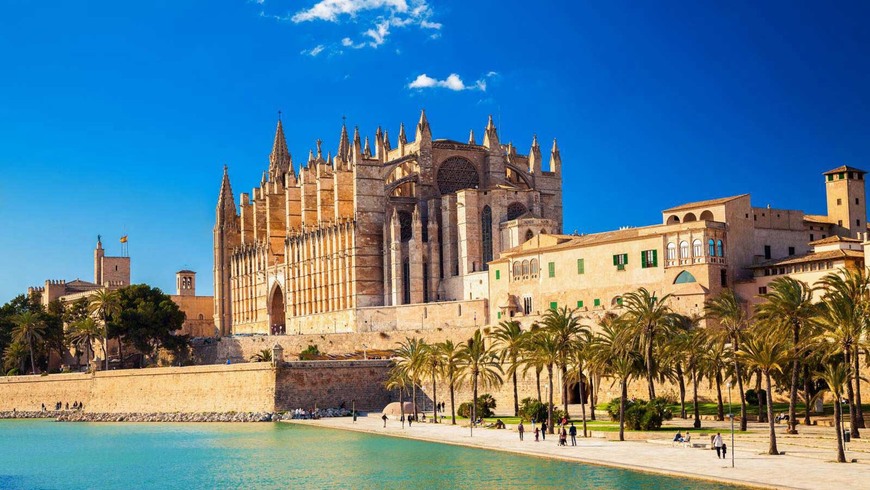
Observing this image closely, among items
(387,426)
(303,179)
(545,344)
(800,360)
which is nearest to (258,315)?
(303,179)

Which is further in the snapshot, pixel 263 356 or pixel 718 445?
pixel 263 356

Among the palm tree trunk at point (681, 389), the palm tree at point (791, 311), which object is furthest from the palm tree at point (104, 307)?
the palm tree at point (791, 311)

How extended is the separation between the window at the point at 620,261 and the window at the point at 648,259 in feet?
3.17

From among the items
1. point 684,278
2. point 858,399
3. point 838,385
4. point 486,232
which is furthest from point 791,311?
point 486,232

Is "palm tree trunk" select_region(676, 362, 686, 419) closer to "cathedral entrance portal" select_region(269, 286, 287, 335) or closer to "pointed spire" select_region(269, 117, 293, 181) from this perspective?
"cathedral entrance portal" select_region(269, 286, 287, 335)

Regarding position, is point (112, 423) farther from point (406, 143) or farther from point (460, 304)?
point (406, 143)

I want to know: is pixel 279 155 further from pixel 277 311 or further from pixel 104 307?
pixel 104 307

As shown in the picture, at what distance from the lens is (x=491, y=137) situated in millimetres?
81062

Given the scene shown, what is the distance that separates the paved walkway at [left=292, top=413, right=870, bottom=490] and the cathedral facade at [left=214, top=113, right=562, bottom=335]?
78.8 ft

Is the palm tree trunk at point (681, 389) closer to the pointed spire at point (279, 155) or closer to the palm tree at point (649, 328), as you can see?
the palm tree at point (649, 328)

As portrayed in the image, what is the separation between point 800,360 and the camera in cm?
3872

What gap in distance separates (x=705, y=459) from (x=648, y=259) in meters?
21.7

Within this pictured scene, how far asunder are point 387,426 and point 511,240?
2115cm

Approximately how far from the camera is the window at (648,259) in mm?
55938
